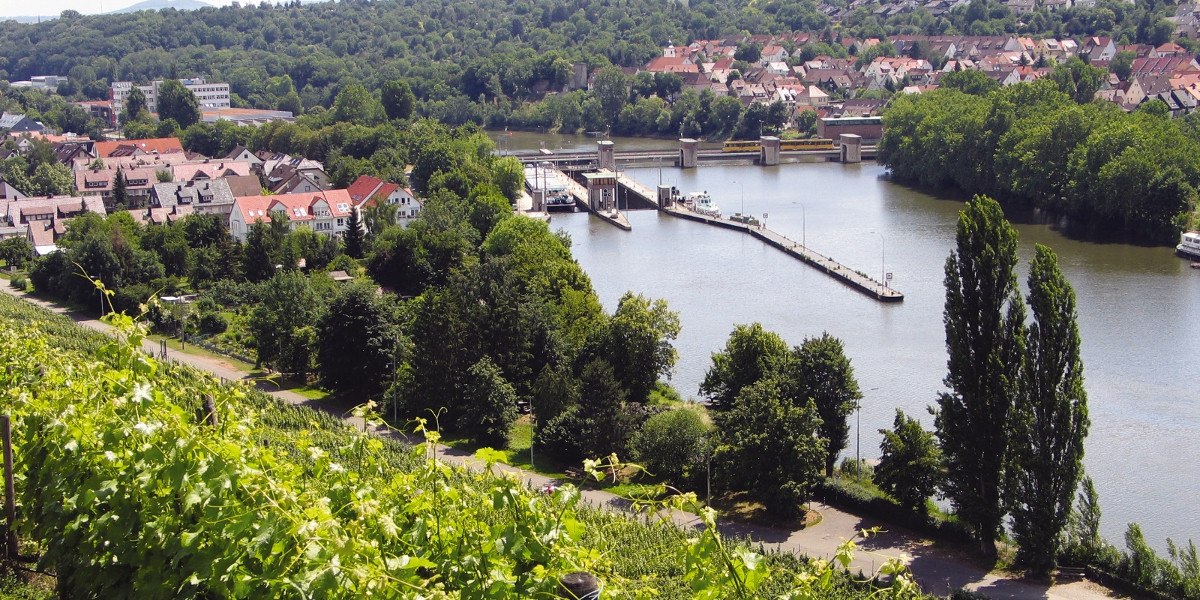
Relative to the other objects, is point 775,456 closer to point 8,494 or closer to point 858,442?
point 858,442

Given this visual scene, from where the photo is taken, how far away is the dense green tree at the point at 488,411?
12.1 meters

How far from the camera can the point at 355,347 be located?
13.7 m

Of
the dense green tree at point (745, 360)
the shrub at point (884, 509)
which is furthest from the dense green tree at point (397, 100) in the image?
the shrub at point (884, 509)

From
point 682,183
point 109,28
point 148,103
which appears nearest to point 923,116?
point 682,183

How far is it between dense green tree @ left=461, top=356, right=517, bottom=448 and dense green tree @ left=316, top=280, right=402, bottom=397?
181cm

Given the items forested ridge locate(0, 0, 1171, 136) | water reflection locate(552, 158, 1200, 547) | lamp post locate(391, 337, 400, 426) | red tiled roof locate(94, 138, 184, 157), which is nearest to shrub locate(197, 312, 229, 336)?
lamp post locate(391, 337, 400, 426)

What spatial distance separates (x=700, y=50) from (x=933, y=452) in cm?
4768

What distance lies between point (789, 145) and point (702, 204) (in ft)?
33.3

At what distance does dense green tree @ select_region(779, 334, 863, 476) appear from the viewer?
36.8 ft

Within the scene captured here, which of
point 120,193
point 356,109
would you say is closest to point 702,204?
point 120,193

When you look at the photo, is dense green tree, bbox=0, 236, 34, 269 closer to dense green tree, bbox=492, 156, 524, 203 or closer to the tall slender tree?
the tall slender tree

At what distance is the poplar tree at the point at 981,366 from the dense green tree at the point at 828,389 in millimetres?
1458

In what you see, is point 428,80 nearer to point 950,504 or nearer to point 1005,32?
point 1005,32

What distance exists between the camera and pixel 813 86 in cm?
4719
